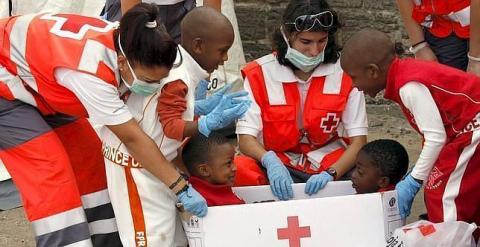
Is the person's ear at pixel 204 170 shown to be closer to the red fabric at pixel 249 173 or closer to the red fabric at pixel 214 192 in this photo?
the red fabric at pixel 214 192

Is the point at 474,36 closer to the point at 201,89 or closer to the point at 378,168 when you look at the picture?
the point at 378,168

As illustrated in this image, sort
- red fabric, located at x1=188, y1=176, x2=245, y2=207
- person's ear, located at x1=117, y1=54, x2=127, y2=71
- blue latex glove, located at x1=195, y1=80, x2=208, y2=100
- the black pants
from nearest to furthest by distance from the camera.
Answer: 1. person's ear, located at x1=117, y1=54, x2=127, y2=71
2. red fabric, located at x1=188, y1=176, x2=245, y2=207
3. blue latex glove, located at x1=195, y1=80, x2=208, y2=100
4. the black pants

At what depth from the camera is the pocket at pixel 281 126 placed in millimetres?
3938

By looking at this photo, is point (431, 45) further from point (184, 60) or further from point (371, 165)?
point (184, 60)

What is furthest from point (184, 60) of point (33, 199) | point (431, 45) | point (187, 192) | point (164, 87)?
point (431, 45)

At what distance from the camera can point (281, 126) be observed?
3947mm

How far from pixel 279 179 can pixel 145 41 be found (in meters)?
0.90

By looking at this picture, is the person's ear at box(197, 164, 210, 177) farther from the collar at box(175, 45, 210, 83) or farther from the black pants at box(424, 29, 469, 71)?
the black pants at box(424, 29, 469, 71)

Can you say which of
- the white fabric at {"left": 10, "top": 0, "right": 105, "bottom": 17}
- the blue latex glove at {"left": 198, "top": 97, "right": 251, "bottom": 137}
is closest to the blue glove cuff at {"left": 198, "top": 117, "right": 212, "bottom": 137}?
→ the blue latex glove at {"left": 198, "top": 97, "right": 251, "bottom": 137}

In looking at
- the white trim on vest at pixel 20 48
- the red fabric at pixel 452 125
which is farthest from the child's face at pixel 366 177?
the white trim on vest at pixel 20 48

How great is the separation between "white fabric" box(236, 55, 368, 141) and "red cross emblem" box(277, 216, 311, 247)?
2.28 ft

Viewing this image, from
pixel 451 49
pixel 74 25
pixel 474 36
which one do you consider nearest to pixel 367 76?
pixel 474 36

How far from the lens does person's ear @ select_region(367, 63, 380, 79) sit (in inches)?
132

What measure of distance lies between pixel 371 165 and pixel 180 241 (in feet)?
2.66
